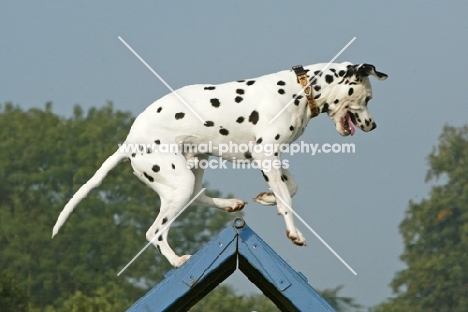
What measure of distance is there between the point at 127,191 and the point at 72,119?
1011cm

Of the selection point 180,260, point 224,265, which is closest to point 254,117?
point 180,260

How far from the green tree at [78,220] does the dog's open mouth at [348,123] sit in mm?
34726

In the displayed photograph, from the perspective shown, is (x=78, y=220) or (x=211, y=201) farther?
(x=78, y=220)

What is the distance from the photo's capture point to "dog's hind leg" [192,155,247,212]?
14.1m

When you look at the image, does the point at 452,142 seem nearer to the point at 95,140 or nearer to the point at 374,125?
the point at 95,140

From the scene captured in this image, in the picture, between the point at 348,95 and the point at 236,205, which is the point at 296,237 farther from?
the point at 348,95

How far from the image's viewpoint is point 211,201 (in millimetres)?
14266

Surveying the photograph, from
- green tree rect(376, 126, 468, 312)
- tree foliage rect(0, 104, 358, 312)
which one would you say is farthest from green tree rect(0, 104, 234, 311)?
green tree rect(376, 126, 468, 312)

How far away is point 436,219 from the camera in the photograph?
60594 mm

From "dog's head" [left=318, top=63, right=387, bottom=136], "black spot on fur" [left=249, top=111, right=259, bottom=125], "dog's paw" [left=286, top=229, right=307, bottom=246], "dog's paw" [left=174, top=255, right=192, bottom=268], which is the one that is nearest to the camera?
"dog's paw" [left=174, top=255, right=192, bottom=268]

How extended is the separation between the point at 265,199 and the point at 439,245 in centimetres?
4653

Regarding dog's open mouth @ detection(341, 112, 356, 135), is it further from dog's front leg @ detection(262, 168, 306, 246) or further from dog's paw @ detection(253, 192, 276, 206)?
dog's paw @ detection(253, 192, 276, 206)

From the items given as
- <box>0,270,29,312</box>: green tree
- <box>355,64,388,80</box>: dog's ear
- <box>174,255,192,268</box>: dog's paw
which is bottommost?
<box>174,255,192,268</box>: dog's paw

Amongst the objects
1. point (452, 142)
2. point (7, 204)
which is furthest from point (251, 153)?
point (452, 142)
